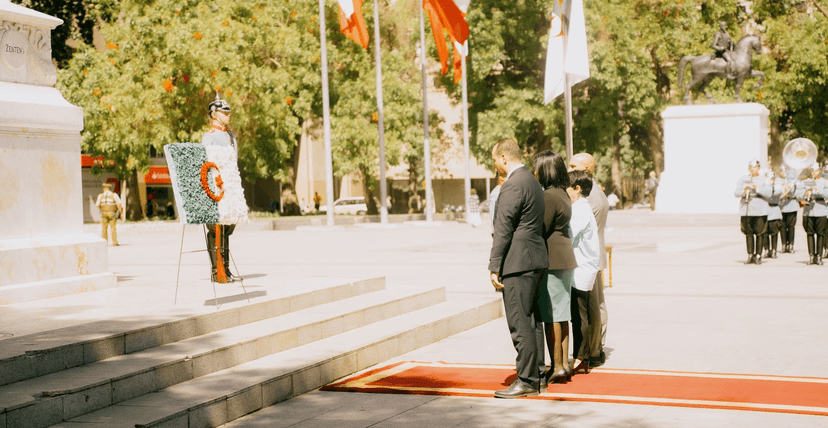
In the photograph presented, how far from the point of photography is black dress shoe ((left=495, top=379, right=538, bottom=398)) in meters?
6.84

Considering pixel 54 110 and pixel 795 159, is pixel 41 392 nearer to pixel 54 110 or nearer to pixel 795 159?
pixel 54 110

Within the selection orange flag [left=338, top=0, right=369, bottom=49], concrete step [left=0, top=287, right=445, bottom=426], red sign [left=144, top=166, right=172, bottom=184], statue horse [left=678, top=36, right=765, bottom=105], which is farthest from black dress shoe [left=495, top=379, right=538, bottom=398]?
red sign [left=144, top=166, right=172, bottom=184]

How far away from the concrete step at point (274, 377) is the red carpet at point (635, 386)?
0.76ft

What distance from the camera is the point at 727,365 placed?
7.95 metres

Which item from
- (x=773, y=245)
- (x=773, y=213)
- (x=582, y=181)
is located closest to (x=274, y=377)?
(x=582, y=181)

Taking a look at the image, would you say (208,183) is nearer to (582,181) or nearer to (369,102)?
(582,181)

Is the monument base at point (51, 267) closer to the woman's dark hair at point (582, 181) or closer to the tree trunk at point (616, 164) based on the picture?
the woman's dark hair at point (582, 181)

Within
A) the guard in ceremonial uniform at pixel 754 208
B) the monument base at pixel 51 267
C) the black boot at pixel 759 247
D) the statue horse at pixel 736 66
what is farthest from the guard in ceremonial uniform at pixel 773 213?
the statue horse at pixel 736 66

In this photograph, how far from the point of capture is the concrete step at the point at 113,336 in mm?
6273

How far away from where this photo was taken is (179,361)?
682cm

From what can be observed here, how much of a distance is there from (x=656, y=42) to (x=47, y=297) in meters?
38.3

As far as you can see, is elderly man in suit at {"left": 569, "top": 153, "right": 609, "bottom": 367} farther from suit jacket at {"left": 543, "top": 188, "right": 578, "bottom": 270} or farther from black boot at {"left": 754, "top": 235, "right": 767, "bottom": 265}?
black boot at {"left": 754, "top": 235, "right": 767, "bottom": 265}

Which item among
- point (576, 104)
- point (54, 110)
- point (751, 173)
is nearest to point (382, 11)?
point (576, 104)

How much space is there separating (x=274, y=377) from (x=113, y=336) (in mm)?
1205
